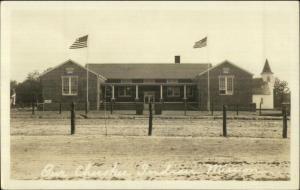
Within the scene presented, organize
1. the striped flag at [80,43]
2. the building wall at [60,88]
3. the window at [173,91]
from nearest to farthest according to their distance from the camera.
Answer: the striped flag at [80,43], the building wall at [60,88], the window at [173,91]

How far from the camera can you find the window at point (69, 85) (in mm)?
15781

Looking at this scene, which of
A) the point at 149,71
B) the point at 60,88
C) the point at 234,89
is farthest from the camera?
the point at 149,71

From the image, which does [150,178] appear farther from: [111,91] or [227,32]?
[111,91]

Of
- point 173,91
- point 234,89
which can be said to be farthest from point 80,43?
point 173,91

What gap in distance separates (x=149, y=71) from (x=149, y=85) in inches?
34.6

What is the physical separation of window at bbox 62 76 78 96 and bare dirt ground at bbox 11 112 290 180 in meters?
7.51

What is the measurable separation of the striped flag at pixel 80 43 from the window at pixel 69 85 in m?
8.06

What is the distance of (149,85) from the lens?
21.8 metres

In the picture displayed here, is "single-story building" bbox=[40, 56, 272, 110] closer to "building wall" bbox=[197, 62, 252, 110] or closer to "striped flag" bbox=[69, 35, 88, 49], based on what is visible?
"building wall" bbox=[197, 62, 252, 110]

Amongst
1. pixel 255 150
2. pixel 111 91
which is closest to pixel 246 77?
pixel 111 91

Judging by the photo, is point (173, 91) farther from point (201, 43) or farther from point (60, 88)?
point (201, 43)

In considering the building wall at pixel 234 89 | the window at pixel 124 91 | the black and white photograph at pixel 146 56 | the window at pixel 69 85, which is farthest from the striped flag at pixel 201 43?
the window at pixel 124 91

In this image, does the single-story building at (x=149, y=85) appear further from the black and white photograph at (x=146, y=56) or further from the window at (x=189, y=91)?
the black and white photograph at (x=146, y=56)

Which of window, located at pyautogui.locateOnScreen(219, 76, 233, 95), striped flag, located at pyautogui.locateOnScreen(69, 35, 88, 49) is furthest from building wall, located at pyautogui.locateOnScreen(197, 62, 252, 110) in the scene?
striped flag, located at pyautogui.locateOnScreen(69, 35, 88, 49)
